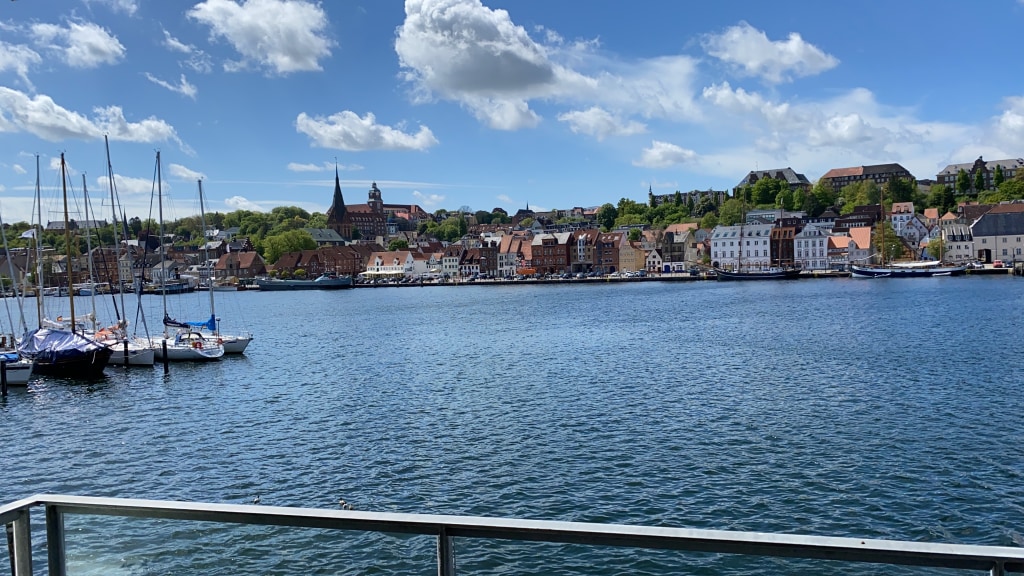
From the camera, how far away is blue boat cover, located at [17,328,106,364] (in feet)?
123

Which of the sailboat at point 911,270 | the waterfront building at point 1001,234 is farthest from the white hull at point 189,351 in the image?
the waterfront building at point 1001,234

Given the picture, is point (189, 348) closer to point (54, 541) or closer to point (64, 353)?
point (64, 353)

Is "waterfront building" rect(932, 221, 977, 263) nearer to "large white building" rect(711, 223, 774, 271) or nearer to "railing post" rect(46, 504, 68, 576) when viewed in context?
"large white building" rect(711, 223, 774, 271)

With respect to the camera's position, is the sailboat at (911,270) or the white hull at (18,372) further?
the sailboat at (911,270)

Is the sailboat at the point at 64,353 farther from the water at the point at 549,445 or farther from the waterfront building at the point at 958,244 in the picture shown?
the waterfront building at the point at 958,244

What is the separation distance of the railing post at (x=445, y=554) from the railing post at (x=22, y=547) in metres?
2.12

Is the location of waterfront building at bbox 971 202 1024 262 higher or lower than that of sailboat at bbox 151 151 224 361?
higher

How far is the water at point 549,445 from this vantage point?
15.0ft

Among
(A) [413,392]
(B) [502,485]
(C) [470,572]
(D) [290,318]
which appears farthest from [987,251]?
(C) [470,572]

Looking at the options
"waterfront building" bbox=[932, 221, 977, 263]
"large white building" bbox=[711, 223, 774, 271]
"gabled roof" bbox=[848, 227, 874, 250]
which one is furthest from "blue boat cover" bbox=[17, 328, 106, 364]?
"waterfront building" bbox=[932, 221, 977, 263]

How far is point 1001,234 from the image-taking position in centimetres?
13875

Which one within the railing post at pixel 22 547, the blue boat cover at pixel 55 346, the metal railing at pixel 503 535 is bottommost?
the blue boat cover at pixel 55 346

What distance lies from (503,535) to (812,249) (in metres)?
163

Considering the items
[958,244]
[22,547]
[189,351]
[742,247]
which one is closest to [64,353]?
[189,351]
